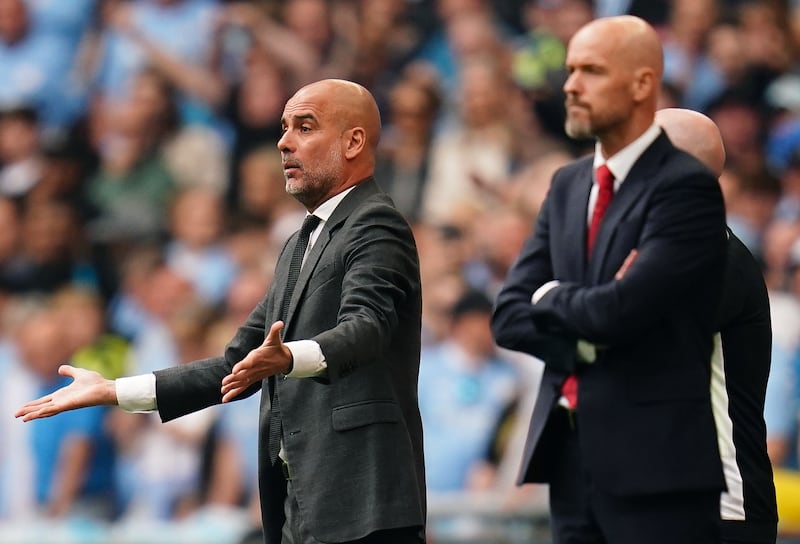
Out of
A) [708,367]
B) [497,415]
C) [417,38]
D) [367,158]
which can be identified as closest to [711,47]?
[417,38]

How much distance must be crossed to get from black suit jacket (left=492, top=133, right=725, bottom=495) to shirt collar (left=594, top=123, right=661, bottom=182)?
0.02 metres

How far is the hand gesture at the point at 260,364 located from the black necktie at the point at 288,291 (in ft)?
1.50

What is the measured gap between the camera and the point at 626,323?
307 cm

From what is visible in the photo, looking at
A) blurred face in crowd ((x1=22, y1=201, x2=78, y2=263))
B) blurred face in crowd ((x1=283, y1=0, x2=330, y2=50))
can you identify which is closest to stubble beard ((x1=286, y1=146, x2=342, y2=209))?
blurred face in crowd ((x1=283, y1=0, x2=330, y2=50))

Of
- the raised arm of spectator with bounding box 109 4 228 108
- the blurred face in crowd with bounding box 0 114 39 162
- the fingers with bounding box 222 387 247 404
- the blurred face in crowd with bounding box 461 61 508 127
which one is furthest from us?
the blurred face in crowd with bounding box 0 114 39 162

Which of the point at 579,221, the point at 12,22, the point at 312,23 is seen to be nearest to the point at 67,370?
the point at 579,221

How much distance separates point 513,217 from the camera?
8086 mm

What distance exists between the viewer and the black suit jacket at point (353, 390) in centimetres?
345

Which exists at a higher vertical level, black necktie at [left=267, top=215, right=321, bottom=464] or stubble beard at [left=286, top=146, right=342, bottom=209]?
stubble beard at [left=286, top=146, right=342, bottom=209]

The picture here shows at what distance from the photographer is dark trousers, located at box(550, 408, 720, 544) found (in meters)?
3.09

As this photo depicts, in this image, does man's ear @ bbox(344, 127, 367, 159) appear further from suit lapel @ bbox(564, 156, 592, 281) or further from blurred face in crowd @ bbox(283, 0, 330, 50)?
blurred face in crowd @ bbox(283, 0, 330, 50)

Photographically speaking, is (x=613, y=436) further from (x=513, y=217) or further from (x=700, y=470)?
(x=513, y=217)

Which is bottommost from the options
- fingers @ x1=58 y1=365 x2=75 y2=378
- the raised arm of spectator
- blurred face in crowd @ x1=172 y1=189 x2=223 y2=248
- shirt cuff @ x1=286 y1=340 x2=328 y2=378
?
shirt cuff @ x1=286 y1=340 x2=328 y2=378

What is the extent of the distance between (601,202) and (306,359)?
31.5 inches
